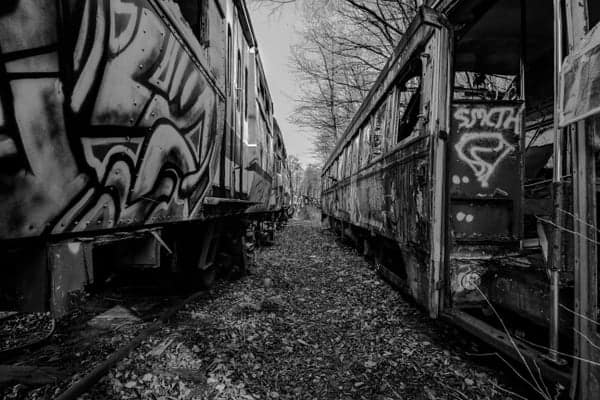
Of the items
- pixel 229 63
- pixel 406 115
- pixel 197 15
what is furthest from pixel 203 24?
pixel 406 115

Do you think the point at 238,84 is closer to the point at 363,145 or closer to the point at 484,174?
the point at 363,145

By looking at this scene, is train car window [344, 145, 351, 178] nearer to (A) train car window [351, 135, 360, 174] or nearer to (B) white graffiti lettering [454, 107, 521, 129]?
(A) train car window [351, 135, 360, 174]

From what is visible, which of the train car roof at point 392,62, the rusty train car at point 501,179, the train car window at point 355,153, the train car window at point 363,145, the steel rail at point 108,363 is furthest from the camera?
the train car window at point 355,153

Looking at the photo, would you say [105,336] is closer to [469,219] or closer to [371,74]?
[469,219]

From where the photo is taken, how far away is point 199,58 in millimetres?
3246

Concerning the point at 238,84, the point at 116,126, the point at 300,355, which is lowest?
the point at 300,355

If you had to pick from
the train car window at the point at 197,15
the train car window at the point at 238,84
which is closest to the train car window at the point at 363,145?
the train car window at the point at 238,84

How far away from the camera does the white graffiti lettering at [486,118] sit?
3.16m

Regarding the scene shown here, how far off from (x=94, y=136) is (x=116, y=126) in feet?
0.67

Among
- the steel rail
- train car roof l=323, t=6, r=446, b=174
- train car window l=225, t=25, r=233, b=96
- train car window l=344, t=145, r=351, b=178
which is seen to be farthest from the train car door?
train car window l=344, t=145, r=351, b=178

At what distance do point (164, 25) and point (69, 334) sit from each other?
2.78m

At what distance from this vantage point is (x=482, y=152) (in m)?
3.15

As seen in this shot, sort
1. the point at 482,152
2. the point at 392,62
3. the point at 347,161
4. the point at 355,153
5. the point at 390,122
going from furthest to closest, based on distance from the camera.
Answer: the point at 347,161
the point at 355,153
the point at 390,122
the point at 392,62
the point at 482,152

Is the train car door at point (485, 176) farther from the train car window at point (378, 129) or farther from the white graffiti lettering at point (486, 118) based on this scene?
the train car window at point (378, 129)
